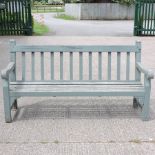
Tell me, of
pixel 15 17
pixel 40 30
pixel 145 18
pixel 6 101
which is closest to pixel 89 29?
pixel 40 30

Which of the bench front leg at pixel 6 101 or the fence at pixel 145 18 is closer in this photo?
the bench front leg at pixel 6 101

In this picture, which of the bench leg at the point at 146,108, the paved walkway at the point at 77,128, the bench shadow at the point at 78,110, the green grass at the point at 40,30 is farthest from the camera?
the green grass at the point at 40,30

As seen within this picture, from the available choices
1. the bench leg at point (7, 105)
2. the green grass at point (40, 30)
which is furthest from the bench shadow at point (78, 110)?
the green grass at point (40, 30)

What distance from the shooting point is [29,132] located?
475cm

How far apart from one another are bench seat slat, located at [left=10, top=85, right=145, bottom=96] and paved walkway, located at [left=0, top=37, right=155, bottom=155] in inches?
16.0

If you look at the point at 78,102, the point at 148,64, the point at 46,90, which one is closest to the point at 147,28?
the point at 148,64

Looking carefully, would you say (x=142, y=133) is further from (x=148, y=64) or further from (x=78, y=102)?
(x=148, y=64)

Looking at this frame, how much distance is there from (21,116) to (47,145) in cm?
109

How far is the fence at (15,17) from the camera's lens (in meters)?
15.2

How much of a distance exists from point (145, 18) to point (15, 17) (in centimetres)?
517

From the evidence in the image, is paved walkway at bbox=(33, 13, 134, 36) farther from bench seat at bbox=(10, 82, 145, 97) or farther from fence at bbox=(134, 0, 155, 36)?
bench seat at bbox=(10, 82, 145, 97)

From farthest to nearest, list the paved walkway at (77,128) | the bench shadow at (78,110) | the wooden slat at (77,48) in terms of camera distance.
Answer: the wooden slat at (77,48) → the bench shadow at (78,110) → the paved walkway at (77,128)

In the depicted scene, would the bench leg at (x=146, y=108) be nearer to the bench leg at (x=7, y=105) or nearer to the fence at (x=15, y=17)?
the bench leg at (x=7, y=105)

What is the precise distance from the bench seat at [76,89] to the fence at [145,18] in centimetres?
1053
